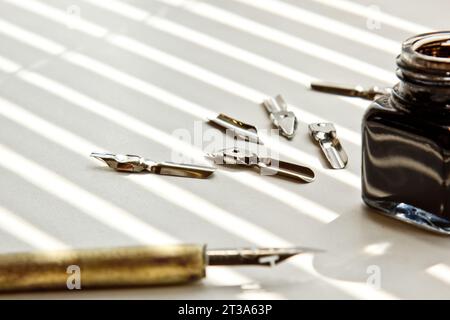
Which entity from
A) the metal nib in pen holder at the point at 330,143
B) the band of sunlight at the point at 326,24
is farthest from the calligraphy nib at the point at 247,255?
the band of sunlight at the point at 326,24

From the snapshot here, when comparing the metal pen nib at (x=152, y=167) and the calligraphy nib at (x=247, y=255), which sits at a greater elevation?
the metal pen nib at (x=152, y=167)

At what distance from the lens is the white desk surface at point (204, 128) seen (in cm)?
84

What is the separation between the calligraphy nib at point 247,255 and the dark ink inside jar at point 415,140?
0.46 ft

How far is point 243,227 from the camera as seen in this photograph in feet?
2.97

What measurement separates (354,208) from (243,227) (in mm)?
124

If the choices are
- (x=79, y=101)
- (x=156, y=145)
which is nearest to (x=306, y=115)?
(x=156, y=145)

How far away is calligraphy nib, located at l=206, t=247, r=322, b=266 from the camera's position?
80 centimetres

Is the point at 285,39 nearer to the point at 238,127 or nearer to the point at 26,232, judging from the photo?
the point at 238,127

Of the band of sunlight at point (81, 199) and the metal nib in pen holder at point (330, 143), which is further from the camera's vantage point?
the metal nib in pen holder at point (330, 143)

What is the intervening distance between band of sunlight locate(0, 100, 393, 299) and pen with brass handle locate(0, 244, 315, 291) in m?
0.07

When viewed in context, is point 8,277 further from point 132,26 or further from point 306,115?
point 132,26

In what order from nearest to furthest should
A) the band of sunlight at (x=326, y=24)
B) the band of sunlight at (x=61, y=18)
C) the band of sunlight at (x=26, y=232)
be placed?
the band of sunlight at (x=26, y=232) → the band of sunlight at (x=326, y=24) → the band of sunlight at (x=61, y=18)

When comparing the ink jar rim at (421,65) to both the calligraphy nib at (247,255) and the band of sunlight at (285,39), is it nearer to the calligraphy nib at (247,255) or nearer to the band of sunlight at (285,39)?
the calligraphy nib at (247,255)

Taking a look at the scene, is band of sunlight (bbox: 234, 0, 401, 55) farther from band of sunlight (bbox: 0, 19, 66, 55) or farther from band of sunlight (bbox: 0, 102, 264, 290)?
band of sunlight (bbox: 0, 102, 264, 290)
